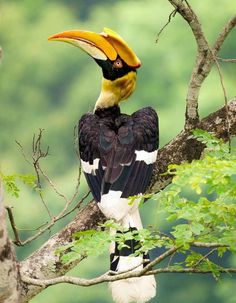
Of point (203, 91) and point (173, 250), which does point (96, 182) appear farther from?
point (203, 91)

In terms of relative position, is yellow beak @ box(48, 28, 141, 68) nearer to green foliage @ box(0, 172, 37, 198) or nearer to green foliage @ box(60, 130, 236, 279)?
green foliage @ box(0, 172, 37, 198)

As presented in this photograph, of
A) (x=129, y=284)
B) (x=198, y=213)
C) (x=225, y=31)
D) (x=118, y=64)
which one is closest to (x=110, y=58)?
(x=118, y=64)

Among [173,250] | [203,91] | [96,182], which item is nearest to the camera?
[173,250]

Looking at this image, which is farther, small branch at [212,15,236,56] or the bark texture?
small branch at [212,15,236,56]

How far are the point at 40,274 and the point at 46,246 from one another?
0.31ft

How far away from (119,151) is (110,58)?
43 cm

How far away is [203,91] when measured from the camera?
841cm

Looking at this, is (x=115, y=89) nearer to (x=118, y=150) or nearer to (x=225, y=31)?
(x=118, y=150)

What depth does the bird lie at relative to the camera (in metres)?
3.18

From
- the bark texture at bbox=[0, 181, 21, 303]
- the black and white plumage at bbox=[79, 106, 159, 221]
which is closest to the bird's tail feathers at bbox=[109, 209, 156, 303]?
the black and white plumage at bbox=[79, 106, 159, 221]

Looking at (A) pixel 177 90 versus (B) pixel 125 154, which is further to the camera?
(A) pixel 177 90

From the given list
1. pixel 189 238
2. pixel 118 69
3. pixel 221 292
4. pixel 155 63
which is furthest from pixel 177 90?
pixel 189 238

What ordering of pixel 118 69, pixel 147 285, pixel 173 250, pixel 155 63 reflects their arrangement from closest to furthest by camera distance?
pixel 173 250, pixel 147 285, pixel 118 69, pixel 155 63

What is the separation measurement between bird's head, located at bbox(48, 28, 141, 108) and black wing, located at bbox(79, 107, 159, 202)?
131mm
